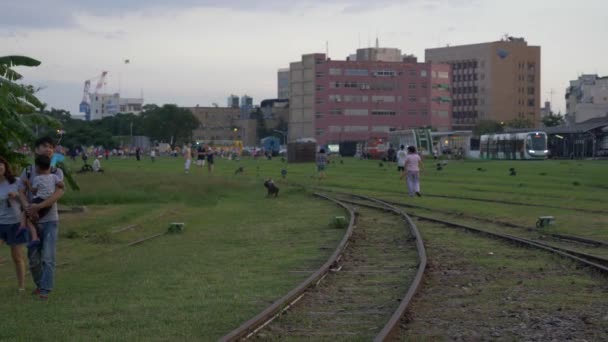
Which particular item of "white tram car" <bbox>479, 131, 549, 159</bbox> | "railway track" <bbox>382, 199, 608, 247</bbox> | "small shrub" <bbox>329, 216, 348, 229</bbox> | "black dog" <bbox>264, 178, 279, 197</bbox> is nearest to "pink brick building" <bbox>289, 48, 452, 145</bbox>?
"white tram car" <bbox>479, 131, 549, 159</bbox>

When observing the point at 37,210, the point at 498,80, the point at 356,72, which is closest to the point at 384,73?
the point at 356,72

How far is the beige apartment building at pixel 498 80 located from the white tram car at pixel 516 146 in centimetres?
8647

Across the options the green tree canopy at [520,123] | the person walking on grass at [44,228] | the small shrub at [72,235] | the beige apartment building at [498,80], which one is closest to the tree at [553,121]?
the green tree canopy at [520,123]

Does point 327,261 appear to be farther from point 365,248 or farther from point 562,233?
point 562,233

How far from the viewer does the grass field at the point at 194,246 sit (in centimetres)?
988


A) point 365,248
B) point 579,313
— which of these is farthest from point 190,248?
point 579,313

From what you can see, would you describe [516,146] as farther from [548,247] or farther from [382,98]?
[548,247]

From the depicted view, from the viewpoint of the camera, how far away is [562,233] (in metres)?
19.6

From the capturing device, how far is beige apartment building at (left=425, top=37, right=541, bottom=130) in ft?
591

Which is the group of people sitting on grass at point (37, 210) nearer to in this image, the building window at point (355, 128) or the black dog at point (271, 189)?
the black dog at point (271, 189)

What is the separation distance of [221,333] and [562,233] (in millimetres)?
12549

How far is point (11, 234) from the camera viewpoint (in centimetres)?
Answer: 1176

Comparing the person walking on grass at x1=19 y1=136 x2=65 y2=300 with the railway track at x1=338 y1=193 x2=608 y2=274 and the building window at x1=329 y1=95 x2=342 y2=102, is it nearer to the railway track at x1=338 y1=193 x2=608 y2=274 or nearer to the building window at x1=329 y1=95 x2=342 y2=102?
the railway track at x1=338 y1=193 x2=608 y2=274

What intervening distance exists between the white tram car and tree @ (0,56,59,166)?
69.8m
